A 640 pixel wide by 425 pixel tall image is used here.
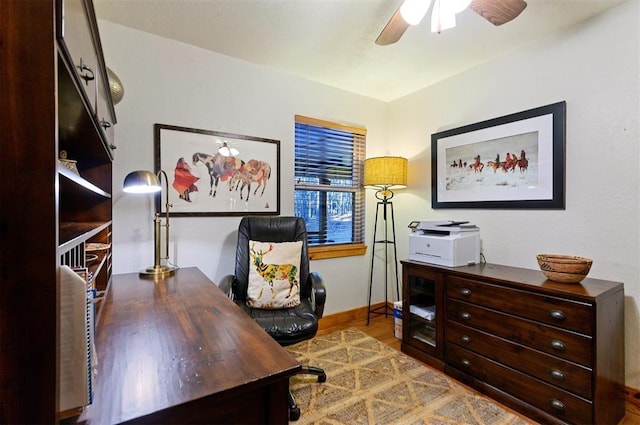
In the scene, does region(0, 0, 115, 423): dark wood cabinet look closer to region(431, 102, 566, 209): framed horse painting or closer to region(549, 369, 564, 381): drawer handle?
region(549, 369, 564, 381): drawer handle

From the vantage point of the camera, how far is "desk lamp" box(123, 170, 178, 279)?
168 centimetres

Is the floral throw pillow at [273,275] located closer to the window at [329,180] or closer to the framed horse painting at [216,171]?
the framed horse painting at [216,171]

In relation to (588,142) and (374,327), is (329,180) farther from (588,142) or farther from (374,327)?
(588,142)

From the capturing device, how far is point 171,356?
0.86 m

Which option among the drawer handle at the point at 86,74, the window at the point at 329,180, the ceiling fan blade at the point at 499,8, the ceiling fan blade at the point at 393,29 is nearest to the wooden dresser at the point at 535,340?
the window at the point at 329,180

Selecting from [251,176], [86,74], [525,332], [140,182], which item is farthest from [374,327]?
[86,74]

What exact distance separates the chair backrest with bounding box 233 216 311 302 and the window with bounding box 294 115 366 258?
20.3 inches

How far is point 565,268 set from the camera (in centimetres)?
173

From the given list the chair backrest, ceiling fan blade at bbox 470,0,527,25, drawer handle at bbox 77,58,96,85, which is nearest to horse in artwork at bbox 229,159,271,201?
the chair backrest

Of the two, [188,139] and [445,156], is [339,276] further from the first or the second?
[188,139]

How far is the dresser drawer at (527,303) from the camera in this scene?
5.11 ft

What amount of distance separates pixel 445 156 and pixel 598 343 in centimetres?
173

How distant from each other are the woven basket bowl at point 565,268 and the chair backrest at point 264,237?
1.50 metres

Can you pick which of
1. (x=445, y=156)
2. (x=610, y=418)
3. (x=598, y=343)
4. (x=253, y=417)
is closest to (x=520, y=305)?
(x=598, y=343)
